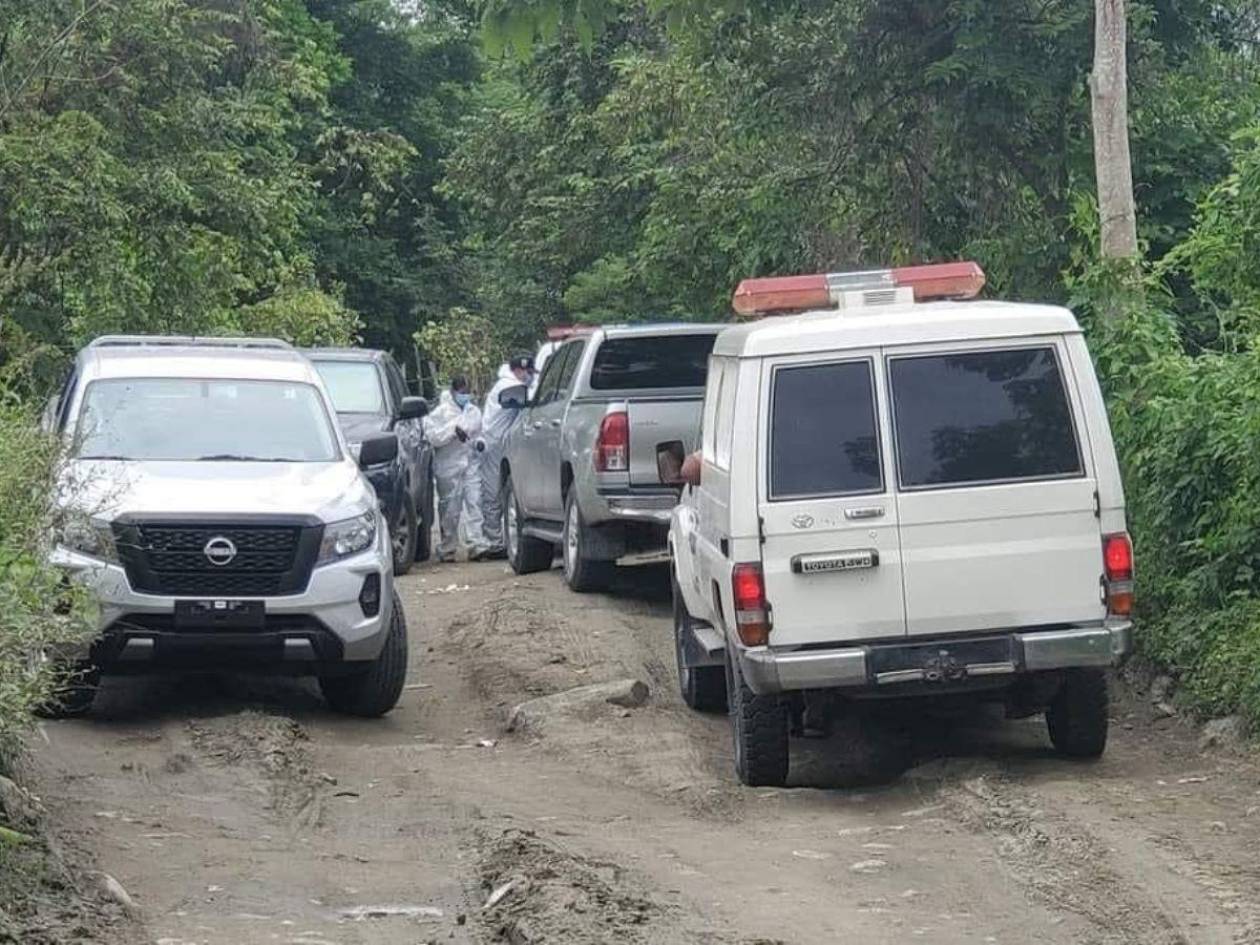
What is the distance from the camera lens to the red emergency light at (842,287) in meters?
10.9

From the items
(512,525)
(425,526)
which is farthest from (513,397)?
(425,526)

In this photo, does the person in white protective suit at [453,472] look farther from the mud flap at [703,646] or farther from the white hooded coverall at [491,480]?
the mud flap at [703,646]

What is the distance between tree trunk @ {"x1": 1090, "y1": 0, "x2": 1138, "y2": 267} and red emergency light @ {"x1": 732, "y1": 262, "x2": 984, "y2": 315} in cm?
322

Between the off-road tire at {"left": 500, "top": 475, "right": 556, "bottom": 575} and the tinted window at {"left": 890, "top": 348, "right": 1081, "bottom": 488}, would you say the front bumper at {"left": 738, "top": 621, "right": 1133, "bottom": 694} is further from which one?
the off-road tire at {"left": 500, "top": 475, "right": 556, "bottom": 575}

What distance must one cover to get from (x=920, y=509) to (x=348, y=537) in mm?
3687

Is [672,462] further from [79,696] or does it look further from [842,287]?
[79,696]

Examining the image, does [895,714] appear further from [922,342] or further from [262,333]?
[262,333]

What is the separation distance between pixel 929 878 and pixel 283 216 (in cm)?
2161

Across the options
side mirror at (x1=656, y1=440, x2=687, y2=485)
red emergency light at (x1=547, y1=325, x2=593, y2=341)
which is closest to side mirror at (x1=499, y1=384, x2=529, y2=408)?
red emergency light at (x1=547, y1=325, x2=593, y2=341)

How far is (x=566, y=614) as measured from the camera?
15.9 metres

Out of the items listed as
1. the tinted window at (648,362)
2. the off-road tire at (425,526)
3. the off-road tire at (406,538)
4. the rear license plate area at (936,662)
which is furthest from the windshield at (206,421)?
the off-road tire at (425,526)

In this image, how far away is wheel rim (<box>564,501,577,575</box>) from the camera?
1678 centimetres

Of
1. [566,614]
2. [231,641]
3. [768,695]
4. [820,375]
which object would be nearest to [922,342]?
[820,375]

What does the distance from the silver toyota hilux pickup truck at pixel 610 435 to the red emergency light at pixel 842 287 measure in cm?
342
